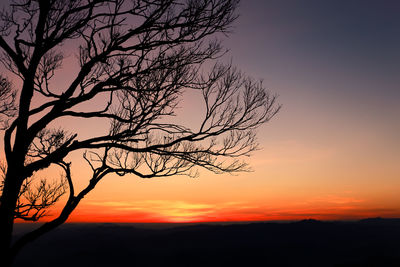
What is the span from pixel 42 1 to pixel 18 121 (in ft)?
8.51

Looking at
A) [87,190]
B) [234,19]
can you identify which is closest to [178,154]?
[87,190]

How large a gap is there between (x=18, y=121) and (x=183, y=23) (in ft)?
13.6

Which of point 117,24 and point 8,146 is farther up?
point 117,24

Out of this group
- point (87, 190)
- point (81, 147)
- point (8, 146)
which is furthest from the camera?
point (87, 190)

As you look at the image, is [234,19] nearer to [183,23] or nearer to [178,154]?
[183,23]

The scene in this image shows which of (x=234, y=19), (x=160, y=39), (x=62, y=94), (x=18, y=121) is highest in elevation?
(x=234, y=19)

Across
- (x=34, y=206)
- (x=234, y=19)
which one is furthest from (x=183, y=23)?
(x=34, y=206)

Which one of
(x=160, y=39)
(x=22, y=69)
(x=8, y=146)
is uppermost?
(x=160, y=39)

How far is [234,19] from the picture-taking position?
7820 millimetres

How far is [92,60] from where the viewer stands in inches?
291

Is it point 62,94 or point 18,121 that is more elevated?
point 62,94

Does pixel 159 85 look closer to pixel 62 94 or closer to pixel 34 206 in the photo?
pixel 62 94

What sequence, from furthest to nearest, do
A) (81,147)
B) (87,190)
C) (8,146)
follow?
(87,190) < (81,147) < (8,146)

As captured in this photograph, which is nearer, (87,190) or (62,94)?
(62,94)
